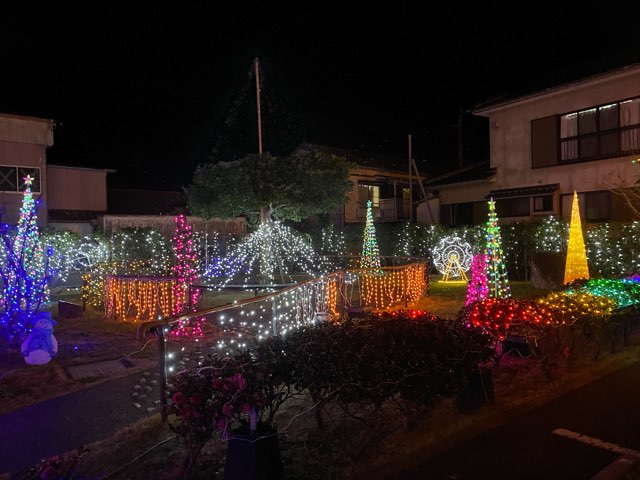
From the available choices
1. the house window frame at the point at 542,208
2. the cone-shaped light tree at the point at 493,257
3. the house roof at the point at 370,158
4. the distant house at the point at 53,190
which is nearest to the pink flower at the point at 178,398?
the cone-shaped light tree at the point at 493,257

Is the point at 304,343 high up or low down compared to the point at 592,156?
down

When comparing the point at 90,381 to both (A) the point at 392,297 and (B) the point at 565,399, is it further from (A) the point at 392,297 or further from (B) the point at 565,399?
(A) the point at 392,297

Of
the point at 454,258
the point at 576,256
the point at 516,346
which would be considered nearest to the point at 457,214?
the point at 454,258

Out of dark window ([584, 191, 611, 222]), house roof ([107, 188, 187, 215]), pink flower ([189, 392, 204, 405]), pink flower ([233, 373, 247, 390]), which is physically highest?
house roof ([107, 188, 187, 215])

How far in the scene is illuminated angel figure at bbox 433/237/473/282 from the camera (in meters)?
17.1

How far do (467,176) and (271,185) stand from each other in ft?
39.5

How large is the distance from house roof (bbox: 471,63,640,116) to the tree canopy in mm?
8387

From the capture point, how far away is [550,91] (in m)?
18.2

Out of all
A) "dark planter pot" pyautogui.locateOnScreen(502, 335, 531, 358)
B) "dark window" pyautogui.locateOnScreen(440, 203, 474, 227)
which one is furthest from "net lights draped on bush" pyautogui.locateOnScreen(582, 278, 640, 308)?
"dark window" pyautogui.locateOnScreen(440, 203, 474, 227)

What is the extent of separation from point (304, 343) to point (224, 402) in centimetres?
93

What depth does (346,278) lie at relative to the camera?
12570mm

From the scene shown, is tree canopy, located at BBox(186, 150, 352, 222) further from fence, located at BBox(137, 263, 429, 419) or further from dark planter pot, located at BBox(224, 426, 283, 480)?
dark planter pot, located at BBox(224, 426, 283, 480)

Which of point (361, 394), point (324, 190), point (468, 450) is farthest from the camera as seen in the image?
point (324, 190)

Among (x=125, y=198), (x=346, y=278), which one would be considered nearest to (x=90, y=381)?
(x=346, y=278)
